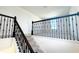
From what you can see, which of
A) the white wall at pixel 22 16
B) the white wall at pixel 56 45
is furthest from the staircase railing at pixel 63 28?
the white wall at pixel 22 16

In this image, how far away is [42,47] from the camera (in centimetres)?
390

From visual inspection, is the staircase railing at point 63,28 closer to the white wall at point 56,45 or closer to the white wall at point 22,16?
the white wall at point 56,45

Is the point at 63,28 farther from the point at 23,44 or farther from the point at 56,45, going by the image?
the point at 23,44

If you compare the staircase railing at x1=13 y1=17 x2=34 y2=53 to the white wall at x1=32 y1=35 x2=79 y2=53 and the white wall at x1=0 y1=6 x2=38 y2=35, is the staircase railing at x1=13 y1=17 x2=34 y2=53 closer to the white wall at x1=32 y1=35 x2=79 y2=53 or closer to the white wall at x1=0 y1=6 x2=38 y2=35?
the white wall at x1=32 y1=35 x2=79 y2=53

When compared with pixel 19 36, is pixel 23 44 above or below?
below

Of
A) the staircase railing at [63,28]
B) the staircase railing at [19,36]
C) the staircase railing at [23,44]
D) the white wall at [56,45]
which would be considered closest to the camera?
the staircase railing at [23,44]

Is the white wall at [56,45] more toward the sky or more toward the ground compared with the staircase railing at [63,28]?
more toward the ground

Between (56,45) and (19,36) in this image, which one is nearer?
(19,36)

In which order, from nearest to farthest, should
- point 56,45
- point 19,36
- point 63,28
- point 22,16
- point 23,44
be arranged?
point 23,44
point 19,36
point 56,45
point 63,28
point 22,16

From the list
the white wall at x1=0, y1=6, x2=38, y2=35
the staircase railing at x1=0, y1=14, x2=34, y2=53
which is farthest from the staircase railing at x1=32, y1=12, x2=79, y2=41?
the staircase railing at x1=0, y1=14, x2=34, y2=53

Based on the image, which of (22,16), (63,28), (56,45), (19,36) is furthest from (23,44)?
(22,16)

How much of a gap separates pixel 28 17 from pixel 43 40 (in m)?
2.86
